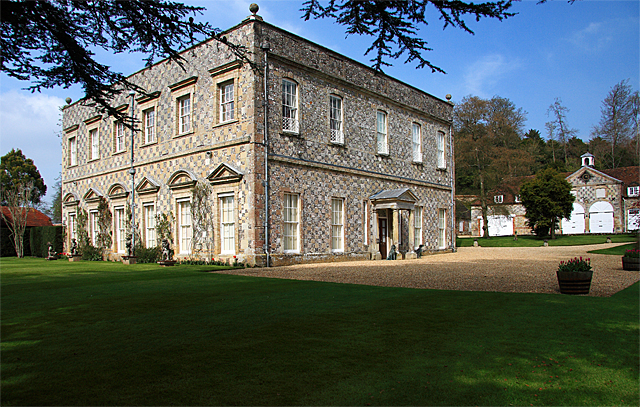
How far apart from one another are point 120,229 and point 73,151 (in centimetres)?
830

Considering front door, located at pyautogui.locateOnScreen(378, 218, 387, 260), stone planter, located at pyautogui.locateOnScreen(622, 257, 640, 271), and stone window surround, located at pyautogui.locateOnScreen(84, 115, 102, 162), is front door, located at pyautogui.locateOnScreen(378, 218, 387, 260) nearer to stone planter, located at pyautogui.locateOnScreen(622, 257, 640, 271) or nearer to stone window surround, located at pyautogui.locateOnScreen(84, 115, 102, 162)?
stone planter, located at pyautogui.locateOnScreen(622, 257, 640, 271)

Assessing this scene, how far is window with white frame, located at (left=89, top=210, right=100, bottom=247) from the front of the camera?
2403cm

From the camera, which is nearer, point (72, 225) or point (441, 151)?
point (72, 225)

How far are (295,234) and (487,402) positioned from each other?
14.1m

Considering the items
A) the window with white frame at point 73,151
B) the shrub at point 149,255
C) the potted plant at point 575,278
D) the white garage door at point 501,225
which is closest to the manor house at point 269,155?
the shrub at point 149,255

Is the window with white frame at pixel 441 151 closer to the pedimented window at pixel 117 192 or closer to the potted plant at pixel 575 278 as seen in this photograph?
the pedimented window at pixel 117 192

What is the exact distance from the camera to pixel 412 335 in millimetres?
5145

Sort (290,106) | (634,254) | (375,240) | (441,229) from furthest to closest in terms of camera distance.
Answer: (441,229) < (375,240) < (290,106) < (634,254)

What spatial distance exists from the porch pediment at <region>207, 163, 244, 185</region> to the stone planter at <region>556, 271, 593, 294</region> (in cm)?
1091

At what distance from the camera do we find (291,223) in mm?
17031

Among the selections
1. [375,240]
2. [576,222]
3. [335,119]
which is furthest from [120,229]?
[576,222]

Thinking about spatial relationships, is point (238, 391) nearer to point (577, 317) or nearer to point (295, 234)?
point (577, 317)

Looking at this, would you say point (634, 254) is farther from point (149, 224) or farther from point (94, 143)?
point (94, 143)

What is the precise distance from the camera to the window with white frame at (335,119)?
19.3 m
